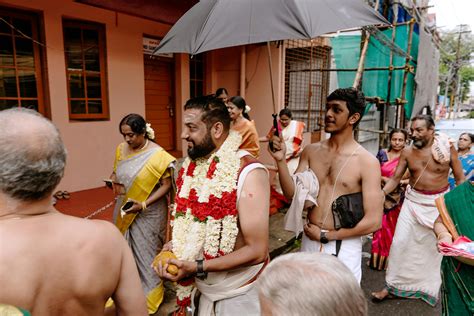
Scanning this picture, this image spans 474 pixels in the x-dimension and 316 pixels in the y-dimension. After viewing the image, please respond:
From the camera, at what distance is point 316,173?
2.58 metres

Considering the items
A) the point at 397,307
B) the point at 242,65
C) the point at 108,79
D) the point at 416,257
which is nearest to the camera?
the point at 397,307

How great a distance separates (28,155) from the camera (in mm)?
1150

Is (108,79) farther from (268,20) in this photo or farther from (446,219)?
(446,219)

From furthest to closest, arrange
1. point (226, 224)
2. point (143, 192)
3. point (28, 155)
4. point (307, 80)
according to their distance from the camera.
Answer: point (307, 80)
point (143, 192)
point (226, 224)
point (28, 155)

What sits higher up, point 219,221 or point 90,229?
point 90,229

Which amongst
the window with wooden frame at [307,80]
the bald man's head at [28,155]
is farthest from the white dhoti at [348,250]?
the window with wooden frame at [307,80]

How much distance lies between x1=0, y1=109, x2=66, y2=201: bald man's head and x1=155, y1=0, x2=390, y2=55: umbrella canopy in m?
1.29

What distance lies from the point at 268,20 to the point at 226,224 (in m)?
1.32

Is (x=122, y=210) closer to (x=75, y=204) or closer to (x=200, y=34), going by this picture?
(x=200, y=34)

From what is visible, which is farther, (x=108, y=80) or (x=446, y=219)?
(x=108, y=80)

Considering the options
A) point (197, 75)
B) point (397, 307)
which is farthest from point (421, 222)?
point (197, 75)

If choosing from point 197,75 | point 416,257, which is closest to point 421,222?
point 416,257

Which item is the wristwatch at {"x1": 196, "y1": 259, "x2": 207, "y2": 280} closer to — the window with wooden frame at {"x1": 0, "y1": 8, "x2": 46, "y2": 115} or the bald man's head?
the bald man's head

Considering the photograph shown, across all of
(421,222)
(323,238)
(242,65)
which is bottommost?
(421,222)
